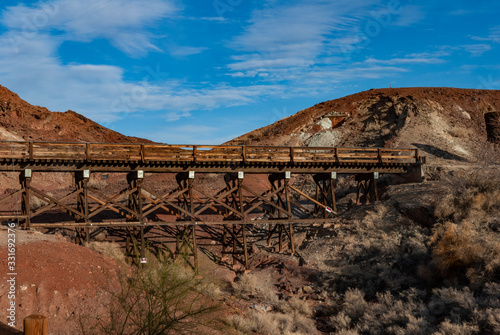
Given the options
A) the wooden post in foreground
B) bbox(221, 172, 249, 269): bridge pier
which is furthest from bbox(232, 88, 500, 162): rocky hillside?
the wooden post in foreground

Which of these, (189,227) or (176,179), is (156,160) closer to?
(176,179)

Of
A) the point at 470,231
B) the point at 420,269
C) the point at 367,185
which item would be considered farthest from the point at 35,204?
the point at 470,231

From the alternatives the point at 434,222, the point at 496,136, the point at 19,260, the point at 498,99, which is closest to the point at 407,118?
the point at 496,136

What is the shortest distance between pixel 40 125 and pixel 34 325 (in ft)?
177

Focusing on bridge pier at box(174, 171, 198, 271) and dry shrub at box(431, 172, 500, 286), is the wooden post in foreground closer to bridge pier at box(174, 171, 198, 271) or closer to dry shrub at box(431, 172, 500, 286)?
dry shrub at box(431, 172, 500, 286)

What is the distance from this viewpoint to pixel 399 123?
44875 mm

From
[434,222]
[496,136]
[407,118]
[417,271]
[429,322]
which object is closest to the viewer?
[429,322]

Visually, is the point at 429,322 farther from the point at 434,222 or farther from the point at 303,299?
the point at 434,222

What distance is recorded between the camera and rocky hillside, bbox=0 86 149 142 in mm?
49344

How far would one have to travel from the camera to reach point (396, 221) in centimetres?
2416

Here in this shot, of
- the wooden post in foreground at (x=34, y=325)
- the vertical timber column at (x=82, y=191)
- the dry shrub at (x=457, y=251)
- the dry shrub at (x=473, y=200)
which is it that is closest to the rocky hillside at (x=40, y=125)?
the vertical timber column at (x=82, y=191)

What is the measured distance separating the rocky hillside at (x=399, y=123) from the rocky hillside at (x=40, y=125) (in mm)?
19902

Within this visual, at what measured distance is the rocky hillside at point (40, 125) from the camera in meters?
49.3

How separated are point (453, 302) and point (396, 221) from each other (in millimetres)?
8720
